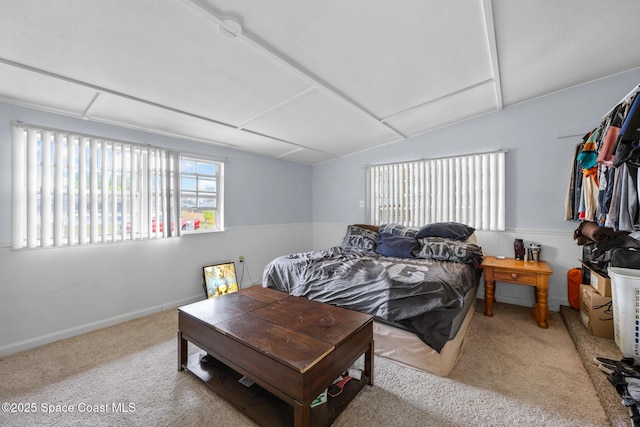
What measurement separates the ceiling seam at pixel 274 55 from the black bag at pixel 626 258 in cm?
256

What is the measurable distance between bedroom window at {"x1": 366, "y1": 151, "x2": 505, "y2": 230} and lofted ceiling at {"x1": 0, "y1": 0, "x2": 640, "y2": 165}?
31.8 inches

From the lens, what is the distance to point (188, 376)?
6.20 ft

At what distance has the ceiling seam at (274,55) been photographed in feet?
4.59

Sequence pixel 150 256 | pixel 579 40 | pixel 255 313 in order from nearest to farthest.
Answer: pixel 255 313 < pixel 579 40 < pixel 150 256

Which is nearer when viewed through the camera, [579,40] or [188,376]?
[188,376]

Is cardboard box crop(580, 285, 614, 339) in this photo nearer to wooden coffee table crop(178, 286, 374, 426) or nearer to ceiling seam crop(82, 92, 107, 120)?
wooden coffee table crop(178, 286, 374, 426)

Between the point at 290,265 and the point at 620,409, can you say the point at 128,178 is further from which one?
the point at 620,409

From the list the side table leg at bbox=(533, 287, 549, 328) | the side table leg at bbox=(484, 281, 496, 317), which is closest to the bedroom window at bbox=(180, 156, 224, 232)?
the side table leg at bbox=(484, 281, 496, 317)

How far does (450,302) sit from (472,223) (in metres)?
1.98

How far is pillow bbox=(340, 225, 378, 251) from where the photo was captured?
11.8 feet

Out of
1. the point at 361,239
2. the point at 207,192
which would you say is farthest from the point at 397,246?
the point at 207,192

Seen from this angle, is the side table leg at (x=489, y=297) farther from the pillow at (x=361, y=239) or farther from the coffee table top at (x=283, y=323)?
the coffee table top at (x=283, y=323)

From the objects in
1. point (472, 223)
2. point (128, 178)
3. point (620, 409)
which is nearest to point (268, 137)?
point (128, 178)

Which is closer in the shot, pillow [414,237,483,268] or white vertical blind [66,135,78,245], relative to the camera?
white vertical blind [66,135,78,245]
